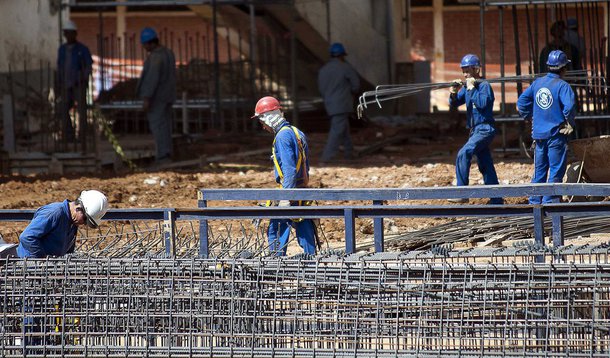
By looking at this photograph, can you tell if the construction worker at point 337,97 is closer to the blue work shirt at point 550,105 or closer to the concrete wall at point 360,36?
the concrete wall at point 360,36

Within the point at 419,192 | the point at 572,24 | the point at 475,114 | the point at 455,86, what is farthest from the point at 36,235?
the point at 572,24

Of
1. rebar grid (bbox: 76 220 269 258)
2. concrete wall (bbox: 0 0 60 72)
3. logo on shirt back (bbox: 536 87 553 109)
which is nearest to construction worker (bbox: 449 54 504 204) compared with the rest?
logo on shirt back (bbox: 536 87 553 109)

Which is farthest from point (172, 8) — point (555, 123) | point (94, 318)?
point (94, 318)

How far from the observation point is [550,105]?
42.2 ft

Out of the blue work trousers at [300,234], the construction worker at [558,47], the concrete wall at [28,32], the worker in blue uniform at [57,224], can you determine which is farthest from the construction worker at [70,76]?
the worker in blue uniform at [57,224]

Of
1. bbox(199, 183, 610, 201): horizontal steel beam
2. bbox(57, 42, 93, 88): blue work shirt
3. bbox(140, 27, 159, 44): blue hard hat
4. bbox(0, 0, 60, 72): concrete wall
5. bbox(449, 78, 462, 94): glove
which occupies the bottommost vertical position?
bbox(199, 183, 610, 201): horizontal steel beam

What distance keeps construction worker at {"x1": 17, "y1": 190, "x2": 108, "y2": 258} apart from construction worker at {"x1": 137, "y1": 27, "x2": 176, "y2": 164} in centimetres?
1060

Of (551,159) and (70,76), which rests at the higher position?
(70,76)

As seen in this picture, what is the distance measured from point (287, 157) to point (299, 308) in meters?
3.01

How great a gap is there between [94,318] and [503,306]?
8.26 feet

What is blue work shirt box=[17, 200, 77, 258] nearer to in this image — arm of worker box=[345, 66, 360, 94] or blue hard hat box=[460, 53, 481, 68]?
blue hard hat box=[460, 53, 481, 68]

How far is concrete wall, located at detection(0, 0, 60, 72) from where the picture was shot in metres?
21.9

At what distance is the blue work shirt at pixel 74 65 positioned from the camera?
64.3 feet

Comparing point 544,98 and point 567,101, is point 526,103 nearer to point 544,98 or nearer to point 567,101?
point 544,98
